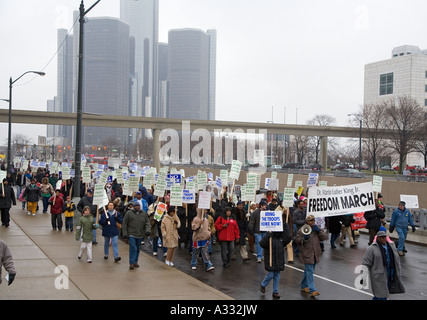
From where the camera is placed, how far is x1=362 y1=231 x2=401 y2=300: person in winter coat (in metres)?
8.08

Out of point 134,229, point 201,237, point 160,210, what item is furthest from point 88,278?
point 160,210

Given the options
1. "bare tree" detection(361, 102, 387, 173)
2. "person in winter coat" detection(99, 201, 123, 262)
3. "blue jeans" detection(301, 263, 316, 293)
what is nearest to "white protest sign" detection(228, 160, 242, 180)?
"person in winter coat" detection(99, 201, 123, 262)

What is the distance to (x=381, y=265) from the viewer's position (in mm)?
8094

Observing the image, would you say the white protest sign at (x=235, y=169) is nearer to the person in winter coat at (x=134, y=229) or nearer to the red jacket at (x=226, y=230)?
the red jacket at (x=226, y=230)

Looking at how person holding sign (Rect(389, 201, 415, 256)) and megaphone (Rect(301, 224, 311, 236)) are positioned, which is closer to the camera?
megaphone (Rect(301, 224, 311, 236))

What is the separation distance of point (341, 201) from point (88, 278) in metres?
6.26

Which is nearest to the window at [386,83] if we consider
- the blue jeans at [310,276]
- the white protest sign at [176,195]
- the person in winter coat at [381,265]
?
the white protest sign at [176,195]

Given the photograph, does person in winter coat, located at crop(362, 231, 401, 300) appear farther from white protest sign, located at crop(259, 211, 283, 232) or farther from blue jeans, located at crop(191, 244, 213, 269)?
blue jeans, located at crop(191, 244, 213, 269)

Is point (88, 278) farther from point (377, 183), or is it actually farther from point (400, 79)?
point (400, 79)

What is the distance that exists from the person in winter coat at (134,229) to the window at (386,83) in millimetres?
91450

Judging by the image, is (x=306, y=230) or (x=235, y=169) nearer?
(x=306, y=230)

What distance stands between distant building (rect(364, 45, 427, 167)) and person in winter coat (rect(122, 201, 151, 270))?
82.7 m
